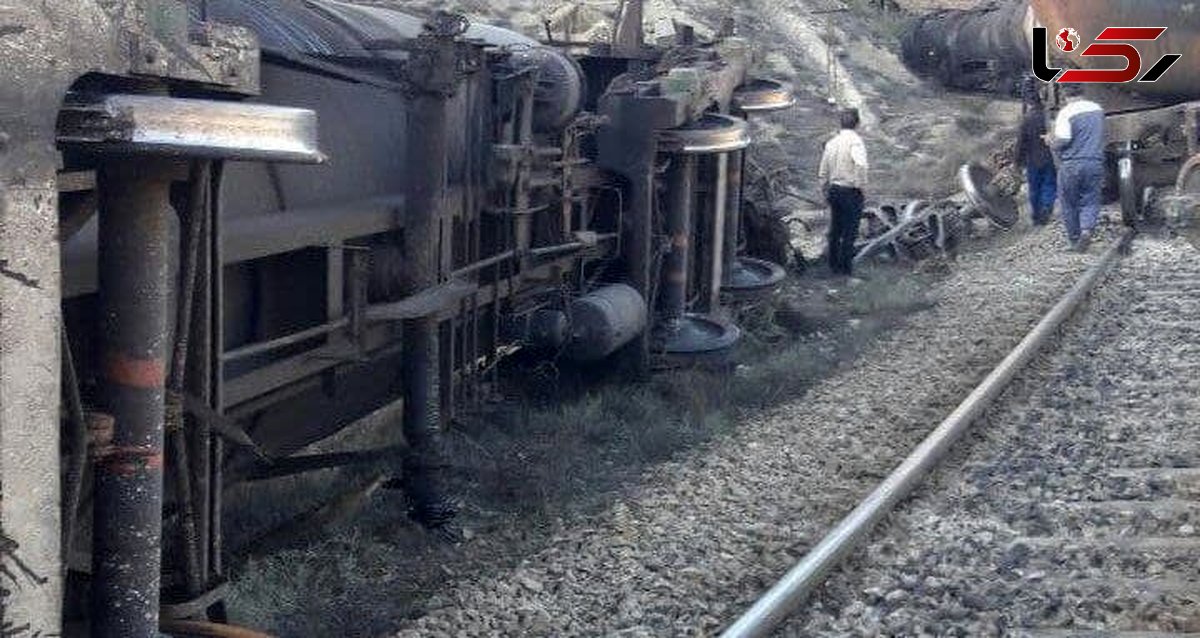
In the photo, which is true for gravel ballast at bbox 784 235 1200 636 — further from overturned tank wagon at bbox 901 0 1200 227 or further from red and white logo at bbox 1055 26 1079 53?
red and white logo at bbox 1055 26 1079 53

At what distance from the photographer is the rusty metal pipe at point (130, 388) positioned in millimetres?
3041

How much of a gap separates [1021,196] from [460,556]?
14830 millimetres

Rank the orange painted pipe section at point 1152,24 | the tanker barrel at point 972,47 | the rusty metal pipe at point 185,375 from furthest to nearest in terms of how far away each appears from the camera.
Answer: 1. the tanker barrel at point 972,47
2. the orange painted pipe section at point 1152,24
3. the rusty metal pipe at point 185,375

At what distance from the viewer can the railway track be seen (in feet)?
16.9

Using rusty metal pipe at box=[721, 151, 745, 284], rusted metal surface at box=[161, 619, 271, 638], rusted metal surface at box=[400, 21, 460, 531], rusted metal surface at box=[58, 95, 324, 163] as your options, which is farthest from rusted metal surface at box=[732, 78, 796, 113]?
rusted metal surface at box=[58, 95, 324, 163]

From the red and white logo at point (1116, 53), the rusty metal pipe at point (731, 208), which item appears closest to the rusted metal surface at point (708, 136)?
the rusty metal pipe at point (731, 208)

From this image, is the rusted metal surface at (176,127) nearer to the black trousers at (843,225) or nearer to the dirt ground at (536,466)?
the dirt ground at (536,466)

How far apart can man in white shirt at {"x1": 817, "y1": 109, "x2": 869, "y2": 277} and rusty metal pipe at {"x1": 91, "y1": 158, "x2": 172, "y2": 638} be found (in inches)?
460

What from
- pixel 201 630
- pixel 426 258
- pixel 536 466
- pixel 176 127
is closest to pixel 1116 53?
pixel 536 466

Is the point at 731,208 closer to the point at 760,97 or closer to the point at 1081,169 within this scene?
the point at 760,97

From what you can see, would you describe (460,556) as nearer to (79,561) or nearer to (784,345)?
(79,561)

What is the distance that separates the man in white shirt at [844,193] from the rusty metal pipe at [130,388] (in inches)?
460

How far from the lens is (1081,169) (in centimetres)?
1512

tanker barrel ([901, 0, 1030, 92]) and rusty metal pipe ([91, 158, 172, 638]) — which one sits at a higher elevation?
tanker barrel ([901, 0, 1030, 92])
